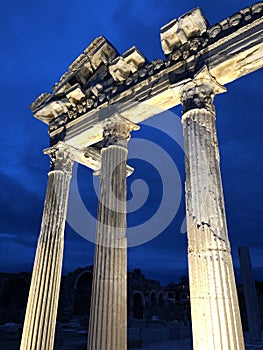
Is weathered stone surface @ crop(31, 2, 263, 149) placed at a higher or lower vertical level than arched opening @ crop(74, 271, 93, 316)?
higher

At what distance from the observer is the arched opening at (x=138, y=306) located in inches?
1356

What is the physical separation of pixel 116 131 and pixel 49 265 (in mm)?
4372

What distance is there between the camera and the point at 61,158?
9727mm

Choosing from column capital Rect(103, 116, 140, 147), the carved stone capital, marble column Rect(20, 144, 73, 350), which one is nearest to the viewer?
the carved stone capital

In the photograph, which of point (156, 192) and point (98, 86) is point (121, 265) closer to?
point (98, 86)

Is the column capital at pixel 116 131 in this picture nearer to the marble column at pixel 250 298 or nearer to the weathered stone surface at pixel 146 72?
the weathered stone surface at pixel 146 72

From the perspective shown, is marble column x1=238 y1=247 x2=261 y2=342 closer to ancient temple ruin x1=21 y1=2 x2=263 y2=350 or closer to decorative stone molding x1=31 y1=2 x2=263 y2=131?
ancient temple ruin x1=21 y1=2 x2=263 y2=350

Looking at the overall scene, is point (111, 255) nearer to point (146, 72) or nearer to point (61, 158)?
point (61, 158)

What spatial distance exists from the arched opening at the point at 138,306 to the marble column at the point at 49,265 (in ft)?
94.0

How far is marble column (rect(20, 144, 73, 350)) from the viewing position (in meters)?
7.40

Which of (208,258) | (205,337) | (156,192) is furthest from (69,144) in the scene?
(156,192)

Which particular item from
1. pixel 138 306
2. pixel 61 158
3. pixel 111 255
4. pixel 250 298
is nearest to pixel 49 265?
pixel 111 255

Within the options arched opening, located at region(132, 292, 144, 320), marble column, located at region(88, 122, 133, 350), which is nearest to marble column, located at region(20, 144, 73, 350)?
marble column, located at region(88, 122, 133, 350)

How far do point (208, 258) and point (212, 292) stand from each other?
1.89 ft
